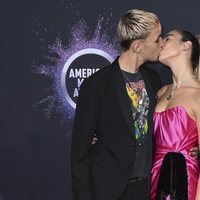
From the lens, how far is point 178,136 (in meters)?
2.07

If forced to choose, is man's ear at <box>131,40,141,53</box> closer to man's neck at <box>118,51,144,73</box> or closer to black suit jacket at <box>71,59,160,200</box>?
man's neck at <box>118,51,144,73</box>

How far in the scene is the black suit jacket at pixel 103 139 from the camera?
6.48ft

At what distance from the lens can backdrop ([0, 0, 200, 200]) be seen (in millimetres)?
2525

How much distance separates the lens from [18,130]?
2.59 m

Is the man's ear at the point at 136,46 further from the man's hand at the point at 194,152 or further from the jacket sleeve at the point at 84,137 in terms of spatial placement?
the man's hand at the point at 194,152

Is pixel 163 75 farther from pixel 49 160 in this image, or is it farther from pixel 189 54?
pixel 49 160

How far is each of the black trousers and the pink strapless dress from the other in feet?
0.36

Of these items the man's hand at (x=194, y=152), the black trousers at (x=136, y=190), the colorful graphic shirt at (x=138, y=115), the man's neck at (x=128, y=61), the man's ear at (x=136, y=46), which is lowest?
the black trousers at (x=136, y=190)

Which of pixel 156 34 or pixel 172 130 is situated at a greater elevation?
pixel 156 34

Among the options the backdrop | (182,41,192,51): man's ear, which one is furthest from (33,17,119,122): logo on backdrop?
(182,41,192,51): man's ear

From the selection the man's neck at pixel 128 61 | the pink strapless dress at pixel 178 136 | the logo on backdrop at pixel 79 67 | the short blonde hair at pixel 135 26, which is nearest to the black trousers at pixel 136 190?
the pink strapless dress at pixel 178 136

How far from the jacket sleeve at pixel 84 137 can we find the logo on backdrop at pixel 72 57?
0.55 meters

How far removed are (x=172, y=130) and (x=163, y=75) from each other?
540mm

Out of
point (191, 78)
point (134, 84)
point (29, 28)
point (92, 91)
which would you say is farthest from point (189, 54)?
point (29, 28)
